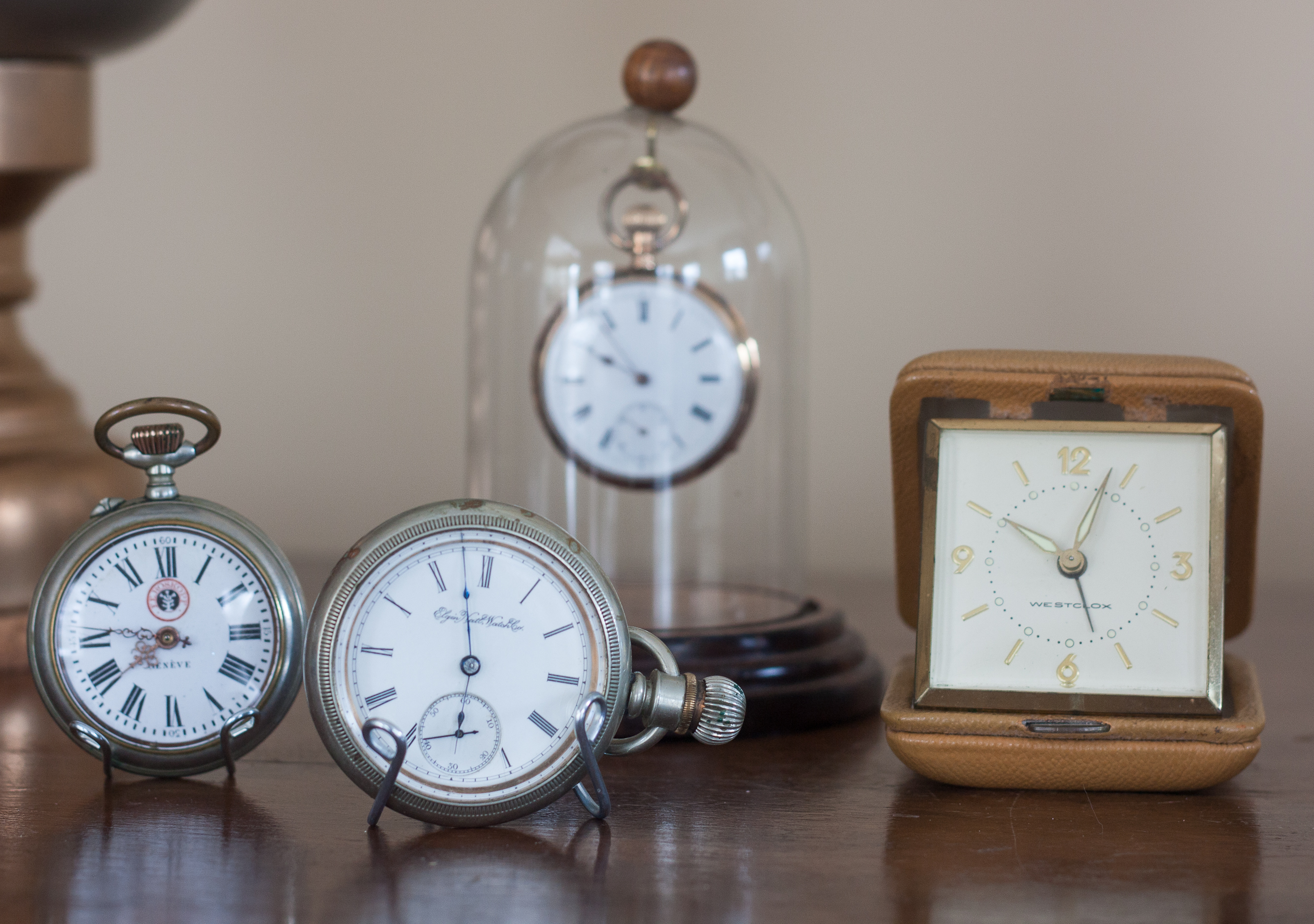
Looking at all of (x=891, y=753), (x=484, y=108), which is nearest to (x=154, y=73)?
(x=484, y=108)

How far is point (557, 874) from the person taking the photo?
0.71 meters

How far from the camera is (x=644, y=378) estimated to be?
110cm

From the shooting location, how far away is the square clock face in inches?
33.3

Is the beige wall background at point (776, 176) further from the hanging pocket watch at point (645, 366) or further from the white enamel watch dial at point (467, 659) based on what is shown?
the white enamel watch dial at point (467, 659)

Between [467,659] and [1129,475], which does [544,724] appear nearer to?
[467,659]

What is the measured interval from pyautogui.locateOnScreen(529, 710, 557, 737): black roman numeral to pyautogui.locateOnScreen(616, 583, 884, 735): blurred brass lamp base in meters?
0.19

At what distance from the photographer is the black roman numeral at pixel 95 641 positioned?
0.83 m

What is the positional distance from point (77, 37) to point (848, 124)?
88cm

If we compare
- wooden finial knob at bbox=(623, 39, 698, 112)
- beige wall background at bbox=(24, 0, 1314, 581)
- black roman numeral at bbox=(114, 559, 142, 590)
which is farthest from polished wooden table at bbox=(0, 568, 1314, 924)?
beige wall background at bbox=(24, 0, 1314, 581)

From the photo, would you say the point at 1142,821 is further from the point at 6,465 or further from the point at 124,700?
the point at 6,465

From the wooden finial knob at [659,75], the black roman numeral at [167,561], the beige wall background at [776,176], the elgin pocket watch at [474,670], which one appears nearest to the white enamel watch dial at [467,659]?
the elgin pocket watch at [474,670]

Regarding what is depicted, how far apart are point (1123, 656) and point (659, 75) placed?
22.2 inches

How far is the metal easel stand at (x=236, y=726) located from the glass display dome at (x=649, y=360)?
0.30 metres

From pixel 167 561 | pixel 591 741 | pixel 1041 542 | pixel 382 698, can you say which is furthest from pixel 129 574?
pixel 1041 542
